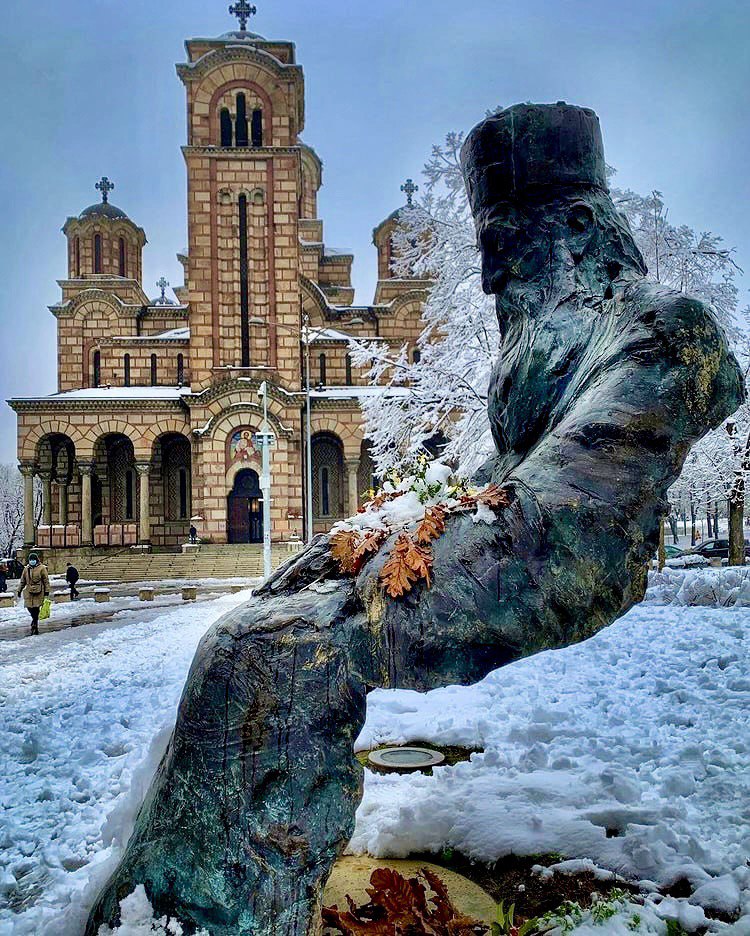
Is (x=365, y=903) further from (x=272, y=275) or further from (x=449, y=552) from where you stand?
(x=272, y=275)

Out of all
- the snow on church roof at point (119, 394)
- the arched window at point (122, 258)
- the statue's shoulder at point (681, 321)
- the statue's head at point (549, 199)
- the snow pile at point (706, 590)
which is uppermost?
the arched window at point (122, 258)

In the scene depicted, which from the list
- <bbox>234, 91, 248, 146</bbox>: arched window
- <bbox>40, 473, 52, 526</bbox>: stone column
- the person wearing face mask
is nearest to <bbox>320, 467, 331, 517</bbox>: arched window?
<bbox>40, 473, 52, 526</bbox>: stone column

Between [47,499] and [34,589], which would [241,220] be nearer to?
[47,499]

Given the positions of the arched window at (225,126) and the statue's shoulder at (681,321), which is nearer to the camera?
the statue's shoulder at (681,321)

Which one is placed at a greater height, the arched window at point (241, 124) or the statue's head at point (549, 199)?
the arched window at point (241, 124)

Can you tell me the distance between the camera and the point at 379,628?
5.82ft

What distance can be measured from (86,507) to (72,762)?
30475mm

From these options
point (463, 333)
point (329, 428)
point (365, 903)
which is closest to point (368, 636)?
point (365, 903)

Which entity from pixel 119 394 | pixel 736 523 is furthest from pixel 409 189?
pixel 736 523

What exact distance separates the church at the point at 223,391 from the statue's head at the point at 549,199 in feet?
91.7

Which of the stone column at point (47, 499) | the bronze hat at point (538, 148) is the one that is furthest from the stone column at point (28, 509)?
the bronze hat at point (538, 148)

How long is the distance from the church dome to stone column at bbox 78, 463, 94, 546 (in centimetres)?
1511

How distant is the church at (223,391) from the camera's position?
3192 cm

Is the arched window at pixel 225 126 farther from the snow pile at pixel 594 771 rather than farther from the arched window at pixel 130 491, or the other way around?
the snow pile at pixel 594 771
